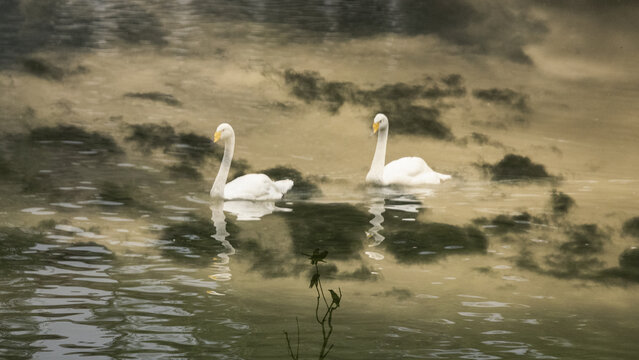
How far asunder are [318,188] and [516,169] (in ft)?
7.04

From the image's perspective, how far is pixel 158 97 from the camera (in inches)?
509

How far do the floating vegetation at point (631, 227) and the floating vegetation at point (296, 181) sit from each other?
262 cm

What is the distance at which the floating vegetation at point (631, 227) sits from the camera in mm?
8484

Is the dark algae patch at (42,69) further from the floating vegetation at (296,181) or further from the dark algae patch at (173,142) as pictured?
the floating vegetation at (296,181)

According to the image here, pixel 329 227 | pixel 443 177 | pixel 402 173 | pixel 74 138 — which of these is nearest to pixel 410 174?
pixel 402 173

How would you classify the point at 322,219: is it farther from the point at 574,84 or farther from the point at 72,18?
the point at 72,18

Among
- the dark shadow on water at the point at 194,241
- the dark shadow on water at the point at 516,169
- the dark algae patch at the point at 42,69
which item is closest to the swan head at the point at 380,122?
the dark shadow on water at the point at 516,169

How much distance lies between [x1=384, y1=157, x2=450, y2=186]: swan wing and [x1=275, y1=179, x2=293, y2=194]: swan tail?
0.92 meters

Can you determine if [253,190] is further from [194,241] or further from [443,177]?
[443,177]

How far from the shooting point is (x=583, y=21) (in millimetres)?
17188

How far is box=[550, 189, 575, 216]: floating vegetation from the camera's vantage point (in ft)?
29.5

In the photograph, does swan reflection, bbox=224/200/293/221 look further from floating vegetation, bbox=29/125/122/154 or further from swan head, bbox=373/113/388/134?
floating vegetation, bbox=29/125/122/154

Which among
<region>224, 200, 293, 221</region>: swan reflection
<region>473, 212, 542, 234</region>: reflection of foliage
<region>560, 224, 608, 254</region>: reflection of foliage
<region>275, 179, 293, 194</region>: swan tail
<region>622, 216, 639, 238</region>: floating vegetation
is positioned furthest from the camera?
<region>275, 179, 293, 194</region>: swan tail

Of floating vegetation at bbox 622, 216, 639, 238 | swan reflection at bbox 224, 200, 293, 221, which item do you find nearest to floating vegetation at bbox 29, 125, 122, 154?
swan reflection at bbox 224, 200, 293, 221
